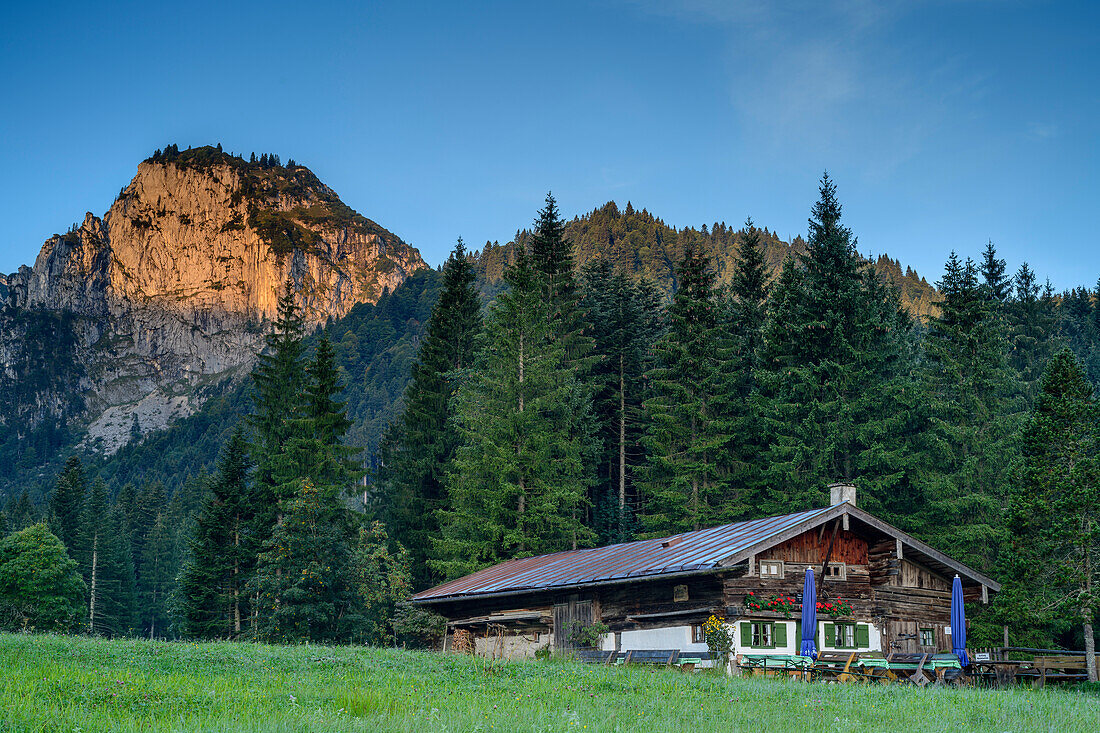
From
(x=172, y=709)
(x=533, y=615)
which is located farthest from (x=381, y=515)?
(x=172, y=709)

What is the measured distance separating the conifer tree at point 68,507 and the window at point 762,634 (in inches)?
2527

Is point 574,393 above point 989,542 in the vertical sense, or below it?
above

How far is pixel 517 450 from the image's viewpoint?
42.5 meters

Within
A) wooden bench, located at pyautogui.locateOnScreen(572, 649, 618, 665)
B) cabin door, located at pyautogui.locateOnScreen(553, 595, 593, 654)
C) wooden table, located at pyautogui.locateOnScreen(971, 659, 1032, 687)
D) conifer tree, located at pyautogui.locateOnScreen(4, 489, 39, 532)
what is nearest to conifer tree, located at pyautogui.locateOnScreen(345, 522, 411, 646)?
cabin door, located at pyautogui.locateOnScreen(553, 595, 593, 654)

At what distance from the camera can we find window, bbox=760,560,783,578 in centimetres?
2580

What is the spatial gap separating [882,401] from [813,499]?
5.25 metres

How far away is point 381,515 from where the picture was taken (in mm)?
55594

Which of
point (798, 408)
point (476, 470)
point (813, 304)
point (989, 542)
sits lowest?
point (989, 542)

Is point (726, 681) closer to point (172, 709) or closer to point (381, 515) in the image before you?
point (172, 709)

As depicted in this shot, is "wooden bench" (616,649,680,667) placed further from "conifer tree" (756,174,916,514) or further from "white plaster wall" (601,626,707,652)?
"conifer tree" (756,174,916,514)

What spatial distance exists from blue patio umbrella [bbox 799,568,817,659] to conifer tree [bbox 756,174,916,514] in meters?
15.1

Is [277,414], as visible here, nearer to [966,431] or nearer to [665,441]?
[665,441]

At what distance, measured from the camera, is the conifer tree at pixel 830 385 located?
3819cm

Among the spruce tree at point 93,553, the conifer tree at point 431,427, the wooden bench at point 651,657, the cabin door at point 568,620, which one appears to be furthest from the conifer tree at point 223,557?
the wooden bench at point 651,657
